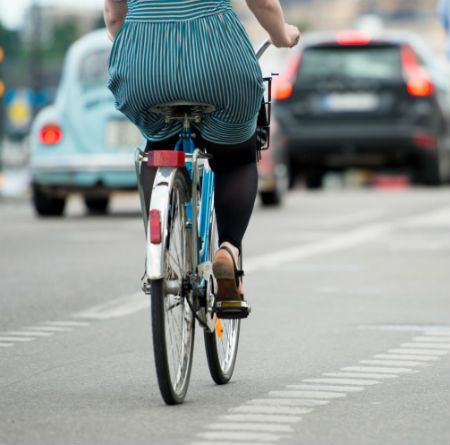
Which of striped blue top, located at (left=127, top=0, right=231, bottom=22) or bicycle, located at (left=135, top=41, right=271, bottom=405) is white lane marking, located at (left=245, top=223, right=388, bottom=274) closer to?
bicycle, located at (left=135, top=41, right=271, bottom=405)

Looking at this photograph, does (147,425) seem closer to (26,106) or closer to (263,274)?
(263,274)

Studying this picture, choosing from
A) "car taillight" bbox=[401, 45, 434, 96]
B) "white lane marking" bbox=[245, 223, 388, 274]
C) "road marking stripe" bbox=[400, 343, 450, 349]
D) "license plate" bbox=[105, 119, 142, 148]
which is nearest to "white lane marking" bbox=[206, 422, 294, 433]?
"road marking stripe" bbox=[400, 343, 450, 349]

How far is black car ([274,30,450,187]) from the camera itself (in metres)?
17.7

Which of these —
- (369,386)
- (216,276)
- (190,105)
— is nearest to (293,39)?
(190,105)

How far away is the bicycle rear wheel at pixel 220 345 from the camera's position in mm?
5379

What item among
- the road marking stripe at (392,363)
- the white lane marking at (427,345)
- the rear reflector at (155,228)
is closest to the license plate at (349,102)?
the white lane marking at (427,345)

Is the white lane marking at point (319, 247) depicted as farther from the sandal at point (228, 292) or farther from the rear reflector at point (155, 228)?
the rear reflector at point (155, 228)

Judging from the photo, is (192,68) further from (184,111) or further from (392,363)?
(392,363)

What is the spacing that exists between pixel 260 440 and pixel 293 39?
1679mm

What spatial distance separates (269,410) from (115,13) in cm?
152

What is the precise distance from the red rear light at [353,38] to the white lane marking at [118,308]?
366 inches

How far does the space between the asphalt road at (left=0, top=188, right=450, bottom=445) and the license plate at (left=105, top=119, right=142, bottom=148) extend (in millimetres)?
2948

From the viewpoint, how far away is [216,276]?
530 centimetres

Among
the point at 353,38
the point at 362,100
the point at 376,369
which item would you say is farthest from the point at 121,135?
the point at 376,369
